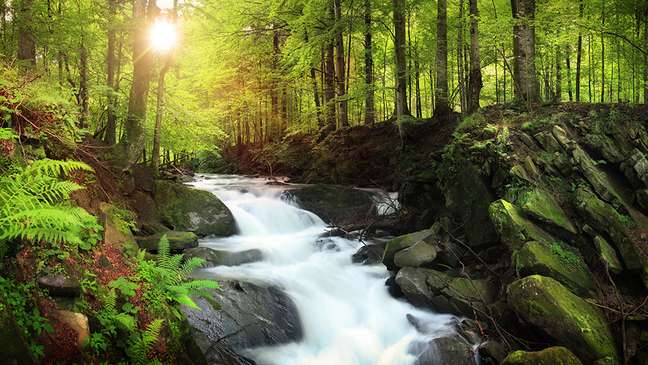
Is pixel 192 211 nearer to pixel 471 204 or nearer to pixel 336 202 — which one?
pixel 336 202

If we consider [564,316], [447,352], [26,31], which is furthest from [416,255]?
[26,31]

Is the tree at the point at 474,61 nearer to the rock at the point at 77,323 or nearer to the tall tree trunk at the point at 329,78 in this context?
the tall tree trunk at the point at 329,78

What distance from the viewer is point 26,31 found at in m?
8.11


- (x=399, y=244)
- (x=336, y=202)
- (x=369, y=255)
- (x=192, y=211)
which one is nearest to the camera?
(x=399, y=244)

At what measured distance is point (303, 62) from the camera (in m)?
14.1

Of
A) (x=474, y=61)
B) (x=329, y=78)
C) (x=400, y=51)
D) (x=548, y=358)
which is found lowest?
(x=548, y=358)

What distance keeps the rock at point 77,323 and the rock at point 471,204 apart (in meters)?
7.16

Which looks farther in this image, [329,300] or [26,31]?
[26,31]

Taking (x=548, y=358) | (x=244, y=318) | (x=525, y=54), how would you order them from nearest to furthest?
1. (x=548, y=358)
2. (x=244, y=318)
3. (x=525, y=54)

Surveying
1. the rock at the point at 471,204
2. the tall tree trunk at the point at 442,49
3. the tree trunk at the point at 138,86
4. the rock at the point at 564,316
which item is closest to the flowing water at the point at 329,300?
the rock at the point at 564,316

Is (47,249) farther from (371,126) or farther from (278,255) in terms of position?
(371,126)

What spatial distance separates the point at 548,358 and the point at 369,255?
4.76 metres

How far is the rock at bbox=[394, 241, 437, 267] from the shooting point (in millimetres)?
8336

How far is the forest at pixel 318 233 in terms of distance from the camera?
4051 mm
